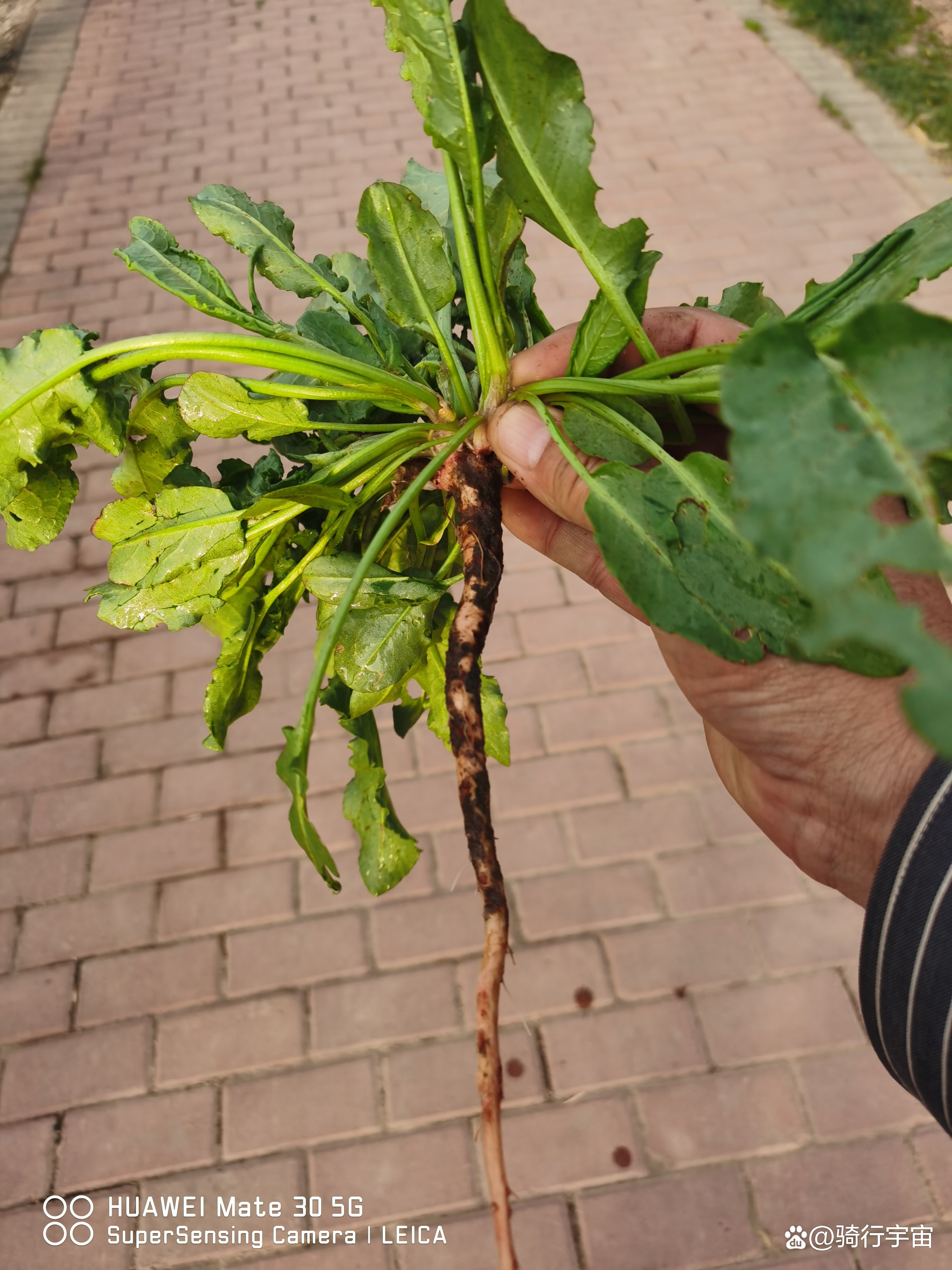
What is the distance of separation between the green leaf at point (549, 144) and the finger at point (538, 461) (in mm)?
223

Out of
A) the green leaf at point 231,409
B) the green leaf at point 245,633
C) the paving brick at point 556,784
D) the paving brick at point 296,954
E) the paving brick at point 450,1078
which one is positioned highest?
the green leaf at point 231,409

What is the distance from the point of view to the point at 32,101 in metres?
6.34

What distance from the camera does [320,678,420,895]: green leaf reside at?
187 centimetres

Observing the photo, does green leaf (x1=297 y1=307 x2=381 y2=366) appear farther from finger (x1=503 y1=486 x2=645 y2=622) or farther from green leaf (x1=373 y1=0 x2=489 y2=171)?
finger (x1=503 y1=486 x2=645 y2=622)

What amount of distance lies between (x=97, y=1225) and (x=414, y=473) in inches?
81.8

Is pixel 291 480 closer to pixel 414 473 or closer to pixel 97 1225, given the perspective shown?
pixel 414 473

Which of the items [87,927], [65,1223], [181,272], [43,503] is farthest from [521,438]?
[65,1223]

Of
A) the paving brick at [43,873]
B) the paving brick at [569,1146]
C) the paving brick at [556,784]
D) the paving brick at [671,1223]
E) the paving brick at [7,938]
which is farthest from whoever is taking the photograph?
the paving brick at [556,784]

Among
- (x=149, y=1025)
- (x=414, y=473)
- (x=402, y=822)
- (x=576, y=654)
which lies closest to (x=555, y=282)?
(x=576, y=654)

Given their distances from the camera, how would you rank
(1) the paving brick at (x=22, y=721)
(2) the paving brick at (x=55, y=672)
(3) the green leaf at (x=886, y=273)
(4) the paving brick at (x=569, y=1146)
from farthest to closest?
(2) the paving brick at (x=55, y=672), (1) the paving brick at (x=22, y=721), (4) the paving brick at (x=569, y=1146), (3) the green leaf at (x=886, y=273)

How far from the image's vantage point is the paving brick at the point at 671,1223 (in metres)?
2.29

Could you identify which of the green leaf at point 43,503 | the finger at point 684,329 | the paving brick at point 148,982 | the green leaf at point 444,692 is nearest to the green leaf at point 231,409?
the green leaf at point 43,503

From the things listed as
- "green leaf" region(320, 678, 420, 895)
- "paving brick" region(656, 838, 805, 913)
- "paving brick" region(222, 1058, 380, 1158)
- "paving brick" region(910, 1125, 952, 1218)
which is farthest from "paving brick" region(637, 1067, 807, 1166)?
"green leaf" region(320, 678, 420, 895)

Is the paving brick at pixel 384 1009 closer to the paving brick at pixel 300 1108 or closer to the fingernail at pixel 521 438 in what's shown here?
the paving brick at pixel 300 1108
